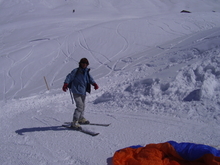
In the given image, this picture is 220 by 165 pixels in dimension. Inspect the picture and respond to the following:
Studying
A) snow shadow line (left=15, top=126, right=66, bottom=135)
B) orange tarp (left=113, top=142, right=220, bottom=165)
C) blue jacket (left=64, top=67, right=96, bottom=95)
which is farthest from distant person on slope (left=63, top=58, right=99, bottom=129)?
orange tarp (left=113, top=142, right=220, bottom=165)

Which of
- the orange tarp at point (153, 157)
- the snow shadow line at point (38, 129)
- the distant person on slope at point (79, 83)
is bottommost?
the snow shadow line at point (38, 129)

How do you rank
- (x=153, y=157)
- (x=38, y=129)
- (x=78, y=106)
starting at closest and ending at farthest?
(x=153, y=157) → (x=78, y=106) → (x=38, y=129)

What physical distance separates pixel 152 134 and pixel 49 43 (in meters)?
18.7

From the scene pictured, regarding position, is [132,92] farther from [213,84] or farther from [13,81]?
[13,81]

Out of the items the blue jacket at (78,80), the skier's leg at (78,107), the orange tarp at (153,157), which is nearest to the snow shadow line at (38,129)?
the skier's leg at (78,107)

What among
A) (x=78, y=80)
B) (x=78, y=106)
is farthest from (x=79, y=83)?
(x=78, y=106)

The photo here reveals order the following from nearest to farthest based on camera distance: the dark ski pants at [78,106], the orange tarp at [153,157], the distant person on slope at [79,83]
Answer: the orange tarp at [153,157] → the distant person on slope at [79,83] → the dark ski pants at [78,106]

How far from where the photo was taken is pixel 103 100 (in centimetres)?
735

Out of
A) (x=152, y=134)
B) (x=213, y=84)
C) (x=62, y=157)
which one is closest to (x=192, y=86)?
(x=213, y=84)

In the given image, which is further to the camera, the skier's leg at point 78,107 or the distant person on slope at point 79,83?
the skier's leg at point 78,107

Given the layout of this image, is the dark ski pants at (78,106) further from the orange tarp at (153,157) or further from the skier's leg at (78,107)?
the orange tarp at (153,157)

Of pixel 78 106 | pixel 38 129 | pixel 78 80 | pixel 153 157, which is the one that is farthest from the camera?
pixel 38 129

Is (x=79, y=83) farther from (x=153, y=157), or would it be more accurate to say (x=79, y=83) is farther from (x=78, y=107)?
(x=153, y=157)

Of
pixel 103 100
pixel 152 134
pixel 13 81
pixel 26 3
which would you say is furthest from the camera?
pixel 26 3
